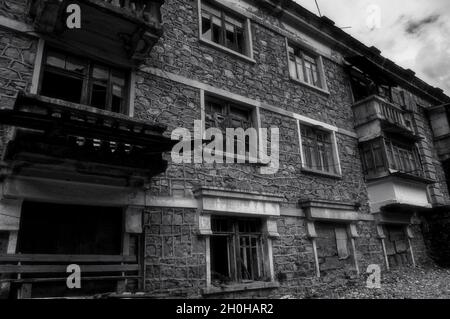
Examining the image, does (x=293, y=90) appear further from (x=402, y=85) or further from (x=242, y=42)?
(x=402, y=85)

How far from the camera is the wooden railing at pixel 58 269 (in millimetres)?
5242

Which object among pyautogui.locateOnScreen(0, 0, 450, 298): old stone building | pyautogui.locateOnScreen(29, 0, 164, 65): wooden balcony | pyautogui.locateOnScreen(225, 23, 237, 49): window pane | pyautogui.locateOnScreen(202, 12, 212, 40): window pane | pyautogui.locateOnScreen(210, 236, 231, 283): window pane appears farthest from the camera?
pyautogui.locateOnScreen(225, 23, 237, 49): window pane

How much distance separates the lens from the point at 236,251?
8.36 m

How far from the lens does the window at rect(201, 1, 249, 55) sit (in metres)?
10.1

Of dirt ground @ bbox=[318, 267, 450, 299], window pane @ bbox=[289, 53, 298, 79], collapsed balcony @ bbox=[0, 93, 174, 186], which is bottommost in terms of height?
dirt ground @ bbox=[318, 267, 450, 299]

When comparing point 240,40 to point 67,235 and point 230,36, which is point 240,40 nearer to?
point 230,36

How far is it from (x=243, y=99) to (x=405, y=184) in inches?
272

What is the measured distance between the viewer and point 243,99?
9875 mm

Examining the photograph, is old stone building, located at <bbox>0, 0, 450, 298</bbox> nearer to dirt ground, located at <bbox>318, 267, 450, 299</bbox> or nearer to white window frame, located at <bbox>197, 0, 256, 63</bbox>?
white window frame, located at <bbox>197, 0, 256, 63</bbox>

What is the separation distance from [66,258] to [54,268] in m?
0.22

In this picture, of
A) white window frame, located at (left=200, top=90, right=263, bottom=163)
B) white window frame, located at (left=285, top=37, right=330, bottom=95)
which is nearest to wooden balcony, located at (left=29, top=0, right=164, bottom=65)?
white window frame, located at (left=200, top=90, right=263, bottom=163)

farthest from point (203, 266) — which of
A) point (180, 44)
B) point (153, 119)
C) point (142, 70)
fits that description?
point (180, 44)

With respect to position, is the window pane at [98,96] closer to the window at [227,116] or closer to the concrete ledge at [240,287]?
the window at [227,116]

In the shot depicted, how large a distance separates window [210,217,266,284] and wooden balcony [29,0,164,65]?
4.42m
